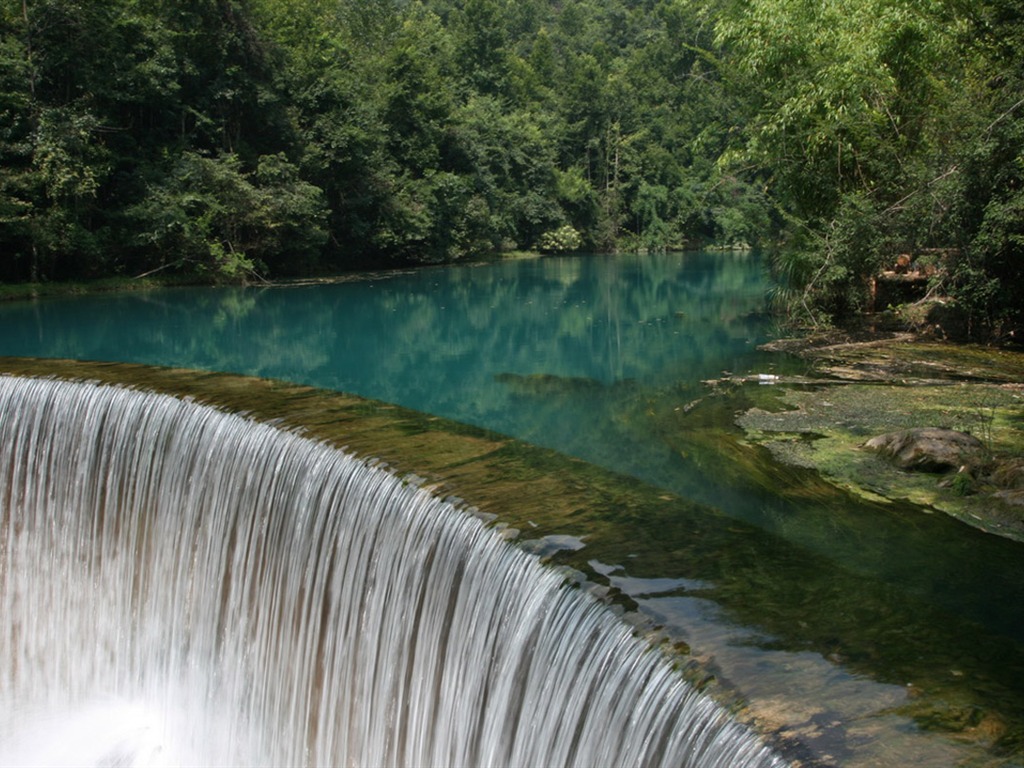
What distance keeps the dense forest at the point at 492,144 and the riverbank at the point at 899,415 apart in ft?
4.53

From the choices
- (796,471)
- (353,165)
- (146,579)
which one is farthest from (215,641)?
(353,165)

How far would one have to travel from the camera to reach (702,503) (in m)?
5.78

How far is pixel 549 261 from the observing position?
39719 millimetres

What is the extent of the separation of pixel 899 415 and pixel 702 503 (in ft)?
10.3

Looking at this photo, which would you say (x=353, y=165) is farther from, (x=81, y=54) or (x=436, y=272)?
(x=81, y=54)

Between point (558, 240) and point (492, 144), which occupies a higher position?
point (492, 144)

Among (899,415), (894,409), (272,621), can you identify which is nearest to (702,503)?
Result: (272,621)

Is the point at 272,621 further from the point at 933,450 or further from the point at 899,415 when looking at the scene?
the point at 899,415

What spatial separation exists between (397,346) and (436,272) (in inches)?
661

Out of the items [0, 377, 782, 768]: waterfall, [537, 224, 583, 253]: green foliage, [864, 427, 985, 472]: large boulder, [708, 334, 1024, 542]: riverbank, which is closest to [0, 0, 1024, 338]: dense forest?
[537, 224, 583, 253]: green foliage

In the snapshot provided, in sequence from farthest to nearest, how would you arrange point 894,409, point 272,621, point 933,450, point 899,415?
1. point 894,409
2. point 899,415
3. point 933,450
4. point 272,621

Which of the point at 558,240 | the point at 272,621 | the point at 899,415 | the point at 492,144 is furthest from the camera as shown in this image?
the point at 558,240

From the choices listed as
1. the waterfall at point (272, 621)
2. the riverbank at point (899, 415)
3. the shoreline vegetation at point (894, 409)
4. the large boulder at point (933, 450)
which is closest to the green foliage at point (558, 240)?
the shoreline vegetation at point (894, 409)

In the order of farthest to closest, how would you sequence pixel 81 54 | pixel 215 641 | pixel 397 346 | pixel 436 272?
1. pixel 436 272
2. pixel 81 54
3. pixel 397 346
4. pixel 215 641
